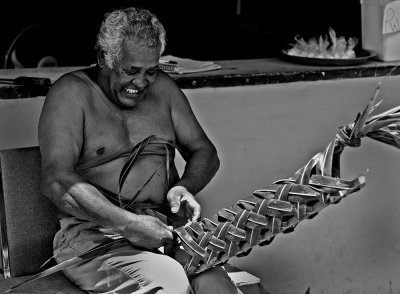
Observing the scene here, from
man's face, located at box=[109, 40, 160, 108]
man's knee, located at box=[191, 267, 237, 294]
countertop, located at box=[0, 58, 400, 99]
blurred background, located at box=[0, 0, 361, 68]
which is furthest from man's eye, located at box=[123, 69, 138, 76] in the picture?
blurred background, located at box=[0, 0, 361, 68]

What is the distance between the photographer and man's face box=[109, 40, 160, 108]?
298 cm

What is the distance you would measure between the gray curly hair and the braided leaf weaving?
28.1 inches

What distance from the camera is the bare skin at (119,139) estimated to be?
288 centimetres

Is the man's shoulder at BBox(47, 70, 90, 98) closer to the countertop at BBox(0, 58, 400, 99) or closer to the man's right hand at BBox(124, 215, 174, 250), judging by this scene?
the countertop at BBox(0, 58, 400, 99)

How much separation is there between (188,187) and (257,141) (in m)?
1.10

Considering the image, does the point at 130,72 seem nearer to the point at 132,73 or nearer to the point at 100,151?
the point at 132,73

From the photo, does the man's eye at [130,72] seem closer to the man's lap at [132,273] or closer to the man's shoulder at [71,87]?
the man's shoulder at [71,87]

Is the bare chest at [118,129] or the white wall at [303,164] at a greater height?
the bare chest at [118,129]

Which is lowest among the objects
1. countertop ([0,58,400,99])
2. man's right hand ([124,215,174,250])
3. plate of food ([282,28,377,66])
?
man's right hand ([124,215,174,250])

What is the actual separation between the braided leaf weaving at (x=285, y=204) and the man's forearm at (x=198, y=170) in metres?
0.40

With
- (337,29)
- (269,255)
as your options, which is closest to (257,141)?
(269,255)

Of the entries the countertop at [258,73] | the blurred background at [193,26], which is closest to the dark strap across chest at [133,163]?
the countertop at [258,73]

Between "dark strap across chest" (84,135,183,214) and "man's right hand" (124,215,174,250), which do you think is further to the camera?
→ "dark strap across chest" (84,135,183,214)

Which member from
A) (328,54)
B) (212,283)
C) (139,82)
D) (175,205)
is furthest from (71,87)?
(328,54)
